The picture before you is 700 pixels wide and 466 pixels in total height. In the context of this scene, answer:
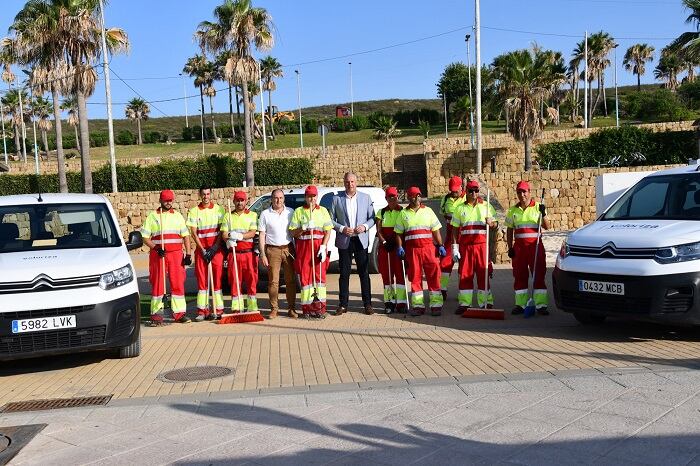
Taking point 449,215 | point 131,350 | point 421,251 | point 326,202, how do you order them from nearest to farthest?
point 131,350, point 421,251, point 449,215, point 326,202

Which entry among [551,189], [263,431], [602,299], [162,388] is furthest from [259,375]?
[551,189]

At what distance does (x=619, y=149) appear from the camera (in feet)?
135

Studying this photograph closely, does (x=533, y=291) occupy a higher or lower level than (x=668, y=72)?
lower

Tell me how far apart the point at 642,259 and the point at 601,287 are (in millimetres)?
535

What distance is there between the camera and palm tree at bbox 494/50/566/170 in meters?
38.3

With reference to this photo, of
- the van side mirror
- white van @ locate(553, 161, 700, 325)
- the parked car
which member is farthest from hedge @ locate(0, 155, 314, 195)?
white van @ locate(553, 161, 700, 325)

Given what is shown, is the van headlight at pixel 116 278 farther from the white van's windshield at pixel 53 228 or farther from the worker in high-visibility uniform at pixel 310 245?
the worker in high-visibility uniform at pixel 310 245

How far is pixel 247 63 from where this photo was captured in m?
35.2

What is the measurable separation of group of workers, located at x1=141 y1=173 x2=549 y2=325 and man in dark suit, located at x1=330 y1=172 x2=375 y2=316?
1 centimetres

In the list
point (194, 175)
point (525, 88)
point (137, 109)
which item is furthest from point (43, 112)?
point (525, 88)

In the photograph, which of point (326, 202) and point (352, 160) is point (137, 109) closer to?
point (352, 160)

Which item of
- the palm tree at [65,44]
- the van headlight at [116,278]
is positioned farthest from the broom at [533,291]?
the palm tree at [65,44]

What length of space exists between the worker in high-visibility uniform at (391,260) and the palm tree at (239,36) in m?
24.6

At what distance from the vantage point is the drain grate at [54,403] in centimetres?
654
